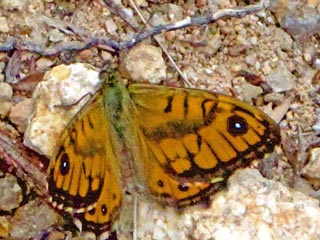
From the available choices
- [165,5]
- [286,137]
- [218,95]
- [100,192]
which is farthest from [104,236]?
[165,5]

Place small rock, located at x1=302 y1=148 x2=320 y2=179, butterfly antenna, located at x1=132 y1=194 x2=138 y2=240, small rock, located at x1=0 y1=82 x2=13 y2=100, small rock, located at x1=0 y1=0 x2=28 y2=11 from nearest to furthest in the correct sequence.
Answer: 1. butterfly antenna, located at x1=132 y1=194 x2=138 y2=240
2. small rock, located at x1=302 y1=148 x2=320 y2=179
3. small rock, located at x1=0 y1=82 x2=13 y2=100
4. small rock, located at x1=0 y1=0 x2=28 y2=11

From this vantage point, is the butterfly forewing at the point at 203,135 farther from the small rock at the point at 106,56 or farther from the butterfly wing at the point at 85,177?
the small rock at the point at 106,56

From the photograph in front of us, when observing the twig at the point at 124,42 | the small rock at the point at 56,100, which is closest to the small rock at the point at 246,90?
the twig at the point at 124,42

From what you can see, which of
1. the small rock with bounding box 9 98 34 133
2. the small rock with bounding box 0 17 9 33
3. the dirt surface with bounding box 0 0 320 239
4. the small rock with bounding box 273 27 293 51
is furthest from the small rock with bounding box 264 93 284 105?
the small rock with bounding box 0 17 9 33

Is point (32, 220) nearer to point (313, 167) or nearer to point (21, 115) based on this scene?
point (21, 115)

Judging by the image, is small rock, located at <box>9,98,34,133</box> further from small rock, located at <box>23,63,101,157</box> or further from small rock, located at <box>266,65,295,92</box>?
small rock, located at <box>266,65,295,92</box>

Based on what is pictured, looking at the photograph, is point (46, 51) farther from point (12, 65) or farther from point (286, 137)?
point (286, 137)
